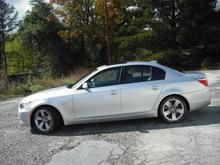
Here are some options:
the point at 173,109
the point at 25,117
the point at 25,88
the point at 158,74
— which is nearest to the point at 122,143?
the point at 173,109

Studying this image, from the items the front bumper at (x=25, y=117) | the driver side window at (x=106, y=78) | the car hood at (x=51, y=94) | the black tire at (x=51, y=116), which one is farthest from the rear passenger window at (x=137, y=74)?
the front bumper at (x=25, y=117)

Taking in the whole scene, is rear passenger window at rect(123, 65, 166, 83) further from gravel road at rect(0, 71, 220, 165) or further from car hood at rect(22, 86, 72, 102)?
car hood at rect(22, 86, 72, 102)

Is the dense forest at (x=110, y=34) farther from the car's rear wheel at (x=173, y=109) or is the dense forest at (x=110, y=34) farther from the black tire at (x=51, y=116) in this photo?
the car's rear wheel at (x=173, y=109)

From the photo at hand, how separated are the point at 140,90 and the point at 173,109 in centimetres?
90

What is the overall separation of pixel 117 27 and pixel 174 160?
3461cm

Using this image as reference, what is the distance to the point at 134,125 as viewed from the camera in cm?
882

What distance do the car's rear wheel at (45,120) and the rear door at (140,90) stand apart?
1590mm

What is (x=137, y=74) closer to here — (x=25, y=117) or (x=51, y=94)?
(x=51, y=94)

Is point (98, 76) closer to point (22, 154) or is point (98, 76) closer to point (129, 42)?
point (22, 154)

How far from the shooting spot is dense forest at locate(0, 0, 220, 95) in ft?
102

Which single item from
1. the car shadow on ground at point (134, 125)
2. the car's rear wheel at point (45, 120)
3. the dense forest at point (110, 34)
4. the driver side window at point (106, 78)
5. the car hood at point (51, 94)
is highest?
the dense forest at point (110, 34)

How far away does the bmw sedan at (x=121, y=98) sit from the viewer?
8570mm

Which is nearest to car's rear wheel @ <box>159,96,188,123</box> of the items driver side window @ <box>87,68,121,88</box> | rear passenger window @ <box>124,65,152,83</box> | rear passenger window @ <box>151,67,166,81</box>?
rear passenger window @ <box>151,67,166,81</box>

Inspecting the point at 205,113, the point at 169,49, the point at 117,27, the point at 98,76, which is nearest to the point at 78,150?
the point at 98,76
